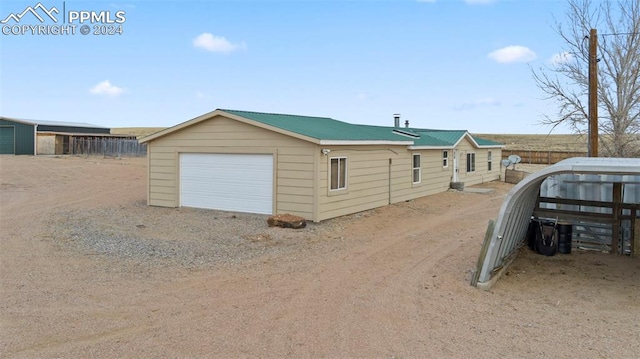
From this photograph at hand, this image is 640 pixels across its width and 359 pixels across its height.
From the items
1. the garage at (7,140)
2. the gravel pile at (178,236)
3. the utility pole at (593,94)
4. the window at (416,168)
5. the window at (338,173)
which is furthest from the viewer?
the garage at (7,140)

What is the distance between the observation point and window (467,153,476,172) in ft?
86.5

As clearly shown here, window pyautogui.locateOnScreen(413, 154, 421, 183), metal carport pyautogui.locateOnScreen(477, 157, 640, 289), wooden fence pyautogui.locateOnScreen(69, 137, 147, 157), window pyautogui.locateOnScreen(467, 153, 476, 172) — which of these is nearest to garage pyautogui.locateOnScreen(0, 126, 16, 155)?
wooden fence pyautogui.locateOnScreen(69, 137, 147, 157)

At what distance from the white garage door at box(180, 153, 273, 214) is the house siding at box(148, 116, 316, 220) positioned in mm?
213

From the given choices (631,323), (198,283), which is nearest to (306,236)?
(198,283)

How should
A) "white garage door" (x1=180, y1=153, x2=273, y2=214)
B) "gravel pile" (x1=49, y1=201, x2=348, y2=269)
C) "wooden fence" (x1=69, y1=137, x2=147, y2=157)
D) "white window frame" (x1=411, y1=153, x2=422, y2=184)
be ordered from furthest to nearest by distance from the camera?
"wooden fence" (x1=69, y1=137, x2=147, y2=157) < "white window frame" (x1=411, y1=153, x2=422, y2=184) < "white garage door" (x1=180, y1=153, x2=273, y2=214) < "gravel pile" (x1=49, y1=201, x2=348, y2=269)

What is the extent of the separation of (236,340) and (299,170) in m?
8.75

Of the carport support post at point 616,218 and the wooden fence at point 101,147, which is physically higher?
the wooden fence at point 101,147

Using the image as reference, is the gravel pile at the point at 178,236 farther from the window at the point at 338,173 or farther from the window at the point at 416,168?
the window at the point at 416,168

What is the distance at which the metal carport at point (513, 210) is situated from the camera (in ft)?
23.3

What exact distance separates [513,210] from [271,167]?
8070 millimetres

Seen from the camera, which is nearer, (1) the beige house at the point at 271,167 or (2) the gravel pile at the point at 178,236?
(2) the gravel pile at the point at 178,236

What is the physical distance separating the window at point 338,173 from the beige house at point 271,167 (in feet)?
0.09

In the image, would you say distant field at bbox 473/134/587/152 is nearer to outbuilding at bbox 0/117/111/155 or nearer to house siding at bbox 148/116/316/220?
house siding at bbox 148/116/316/220

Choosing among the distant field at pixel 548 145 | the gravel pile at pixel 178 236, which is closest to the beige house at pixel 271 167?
the gravel pile at pixel 178 236
